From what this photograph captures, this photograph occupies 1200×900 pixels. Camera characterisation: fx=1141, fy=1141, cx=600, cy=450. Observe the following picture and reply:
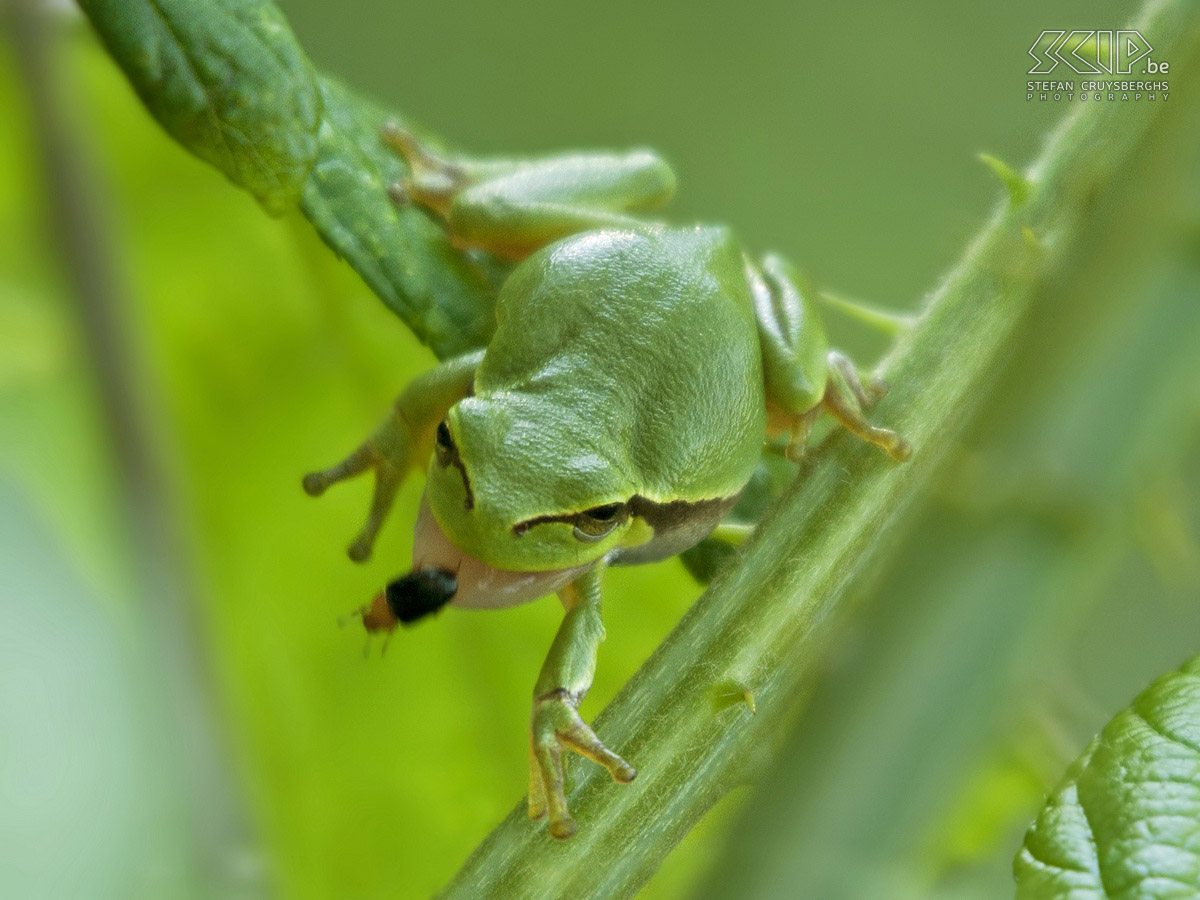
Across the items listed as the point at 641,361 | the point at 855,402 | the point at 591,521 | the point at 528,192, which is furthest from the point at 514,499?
the point at 528,192

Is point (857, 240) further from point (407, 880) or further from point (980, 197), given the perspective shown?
point (407, 880)

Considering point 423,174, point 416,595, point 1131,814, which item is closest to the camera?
point 1131,814

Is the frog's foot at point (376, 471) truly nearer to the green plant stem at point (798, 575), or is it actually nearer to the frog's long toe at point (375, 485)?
the frog's long toe at point (375, 485)

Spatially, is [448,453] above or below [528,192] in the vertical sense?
below

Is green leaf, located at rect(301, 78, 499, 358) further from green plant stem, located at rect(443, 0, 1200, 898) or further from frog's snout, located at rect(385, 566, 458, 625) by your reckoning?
green plant stem, located at rect(443, 0, 1200, 898)

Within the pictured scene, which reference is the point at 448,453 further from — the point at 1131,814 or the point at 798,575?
the point at 1131,814

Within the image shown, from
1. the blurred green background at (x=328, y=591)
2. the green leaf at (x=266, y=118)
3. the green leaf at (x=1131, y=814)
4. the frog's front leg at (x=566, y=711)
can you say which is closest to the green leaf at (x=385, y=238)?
the green leaf at (x=266, y=118)
